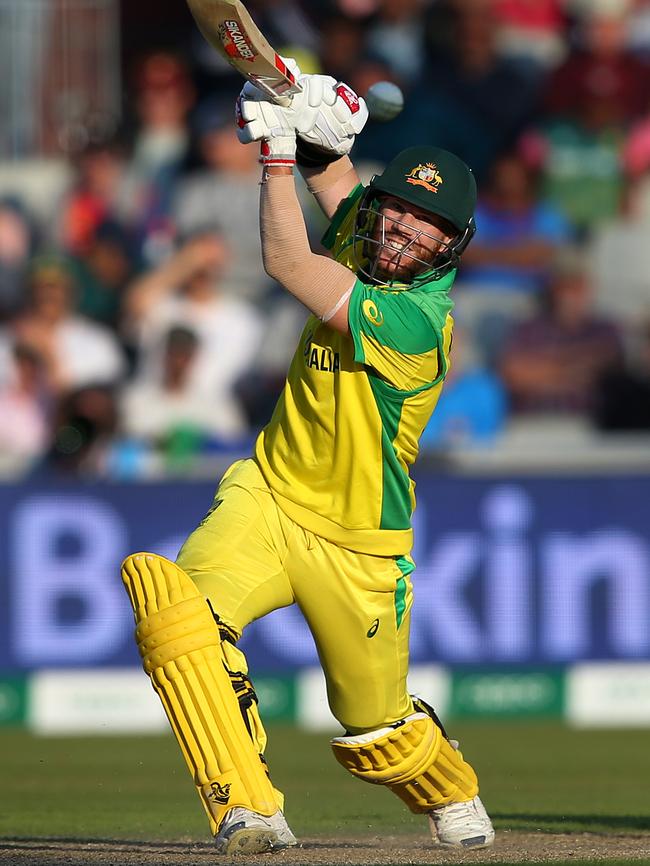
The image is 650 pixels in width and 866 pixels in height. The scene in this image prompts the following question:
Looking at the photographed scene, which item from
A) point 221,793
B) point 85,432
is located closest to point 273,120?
point 221,793

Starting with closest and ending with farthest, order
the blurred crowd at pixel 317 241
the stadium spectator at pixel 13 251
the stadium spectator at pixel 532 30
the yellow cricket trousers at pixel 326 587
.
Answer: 1. the yellow cricket trousers at pixel 326 587
2. the blurred crowd at pixel 317 241
3. the stadium spectator at pixel 13 251
4. the stadium spectator at pixel 532 30

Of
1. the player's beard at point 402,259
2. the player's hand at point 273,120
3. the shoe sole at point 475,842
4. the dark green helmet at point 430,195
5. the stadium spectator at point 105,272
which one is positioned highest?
the player's hand at point 273,120

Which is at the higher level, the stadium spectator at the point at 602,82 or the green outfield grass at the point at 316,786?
the stadium spectator at the point at 602,82

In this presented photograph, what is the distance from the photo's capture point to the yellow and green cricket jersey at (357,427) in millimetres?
4609

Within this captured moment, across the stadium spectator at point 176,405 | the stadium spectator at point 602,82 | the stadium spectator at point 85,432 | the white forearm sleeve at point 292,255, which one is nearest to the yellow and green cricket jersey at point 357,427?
the white forearm sleeve at point 292,255

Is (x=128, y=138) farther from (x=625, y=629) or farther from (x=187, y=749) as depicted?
(x=187, y=749)

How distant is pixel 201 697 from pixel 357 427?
0.86 metres

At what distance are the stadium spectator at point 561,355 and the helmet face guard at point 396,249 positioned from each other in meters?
5.44

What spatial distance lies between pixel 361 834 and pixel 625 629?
12.1 ft

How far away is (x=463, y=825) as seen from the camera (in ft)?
16.7

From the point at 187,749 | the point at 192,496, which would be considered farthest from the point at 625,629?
the point at 187,749

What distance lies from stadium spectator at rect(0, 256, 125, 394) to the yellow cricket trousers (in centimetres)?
554

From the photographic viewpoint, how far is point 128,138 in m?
11.6

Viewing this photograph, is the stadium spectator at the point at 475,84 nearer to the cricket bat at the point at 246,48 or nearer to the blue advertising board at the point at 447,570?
the blue advertising board at the point at 447,570
